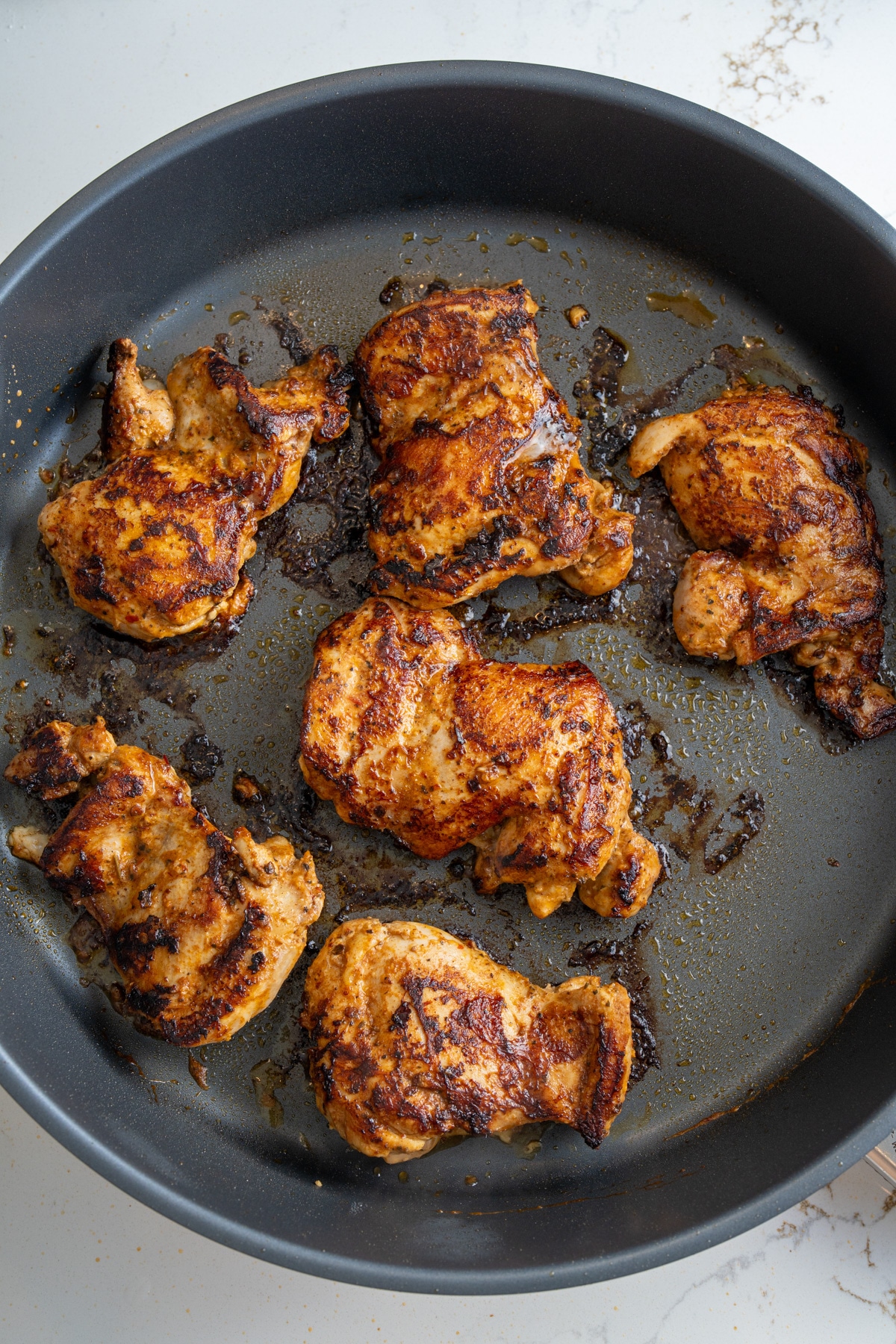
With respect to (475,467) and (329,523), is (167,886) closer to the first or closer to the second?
(329,523)

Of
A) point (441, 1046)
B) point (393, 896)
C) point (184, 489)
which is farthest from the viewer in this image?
point (393, 896)

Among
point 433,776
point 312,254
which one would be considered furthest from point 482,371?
point 433,776

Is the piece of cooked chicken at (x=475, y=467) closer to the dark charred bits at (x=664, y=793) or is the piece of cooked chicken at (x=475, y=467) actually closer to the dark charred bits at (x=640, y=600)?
the dark charred bits at (x=640, y=600)

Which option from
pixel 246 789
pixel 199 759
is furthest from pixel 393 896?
pixel 199 759

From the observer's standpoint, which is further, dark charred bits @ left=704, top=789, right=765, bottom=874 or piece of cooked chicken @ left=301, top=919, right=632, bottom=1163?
dark charred bits @ left=704, top=789, right=765, bottom=874

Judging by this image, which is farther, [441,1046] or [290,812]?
[290,812]

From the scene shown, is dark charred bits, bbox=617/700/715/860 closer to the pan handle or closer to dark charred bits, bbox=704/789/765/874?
dark charred bits, bbox=704/789/765/874

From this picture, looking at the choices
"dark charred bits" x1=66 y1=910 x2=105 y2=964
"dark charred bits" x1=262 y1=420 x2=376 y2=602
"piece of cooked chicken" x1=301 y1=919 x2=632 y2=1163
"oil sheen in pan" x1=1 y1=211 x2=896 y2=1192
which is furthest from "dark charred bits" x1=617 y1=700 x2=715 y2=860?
"dark charred bits" x1=66 y1=910 x2=105 y2=964

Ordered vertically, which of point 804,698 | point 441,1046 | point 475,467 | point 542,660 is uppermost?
point 804,698
